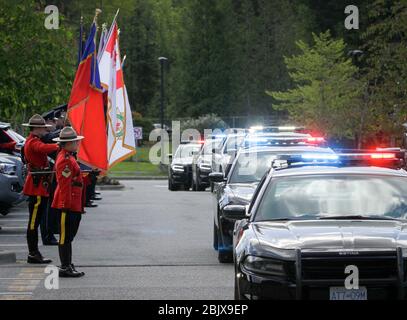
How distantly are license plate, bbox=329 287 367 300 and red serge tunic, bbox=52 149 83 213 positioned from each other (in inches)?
213

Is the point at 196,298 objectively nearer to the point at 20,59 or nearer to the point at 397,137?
the point at 20,59

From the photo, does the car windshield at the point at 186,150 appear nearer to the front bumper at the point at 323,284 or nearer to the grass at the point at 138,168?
the grass at the point at 138,168

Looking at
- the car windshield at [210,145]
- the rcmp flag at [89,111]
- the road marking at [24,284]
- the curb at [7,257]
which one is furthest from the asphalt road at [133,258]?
the car windshield at [210,145]

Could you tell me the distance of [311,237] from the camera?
29.6ft

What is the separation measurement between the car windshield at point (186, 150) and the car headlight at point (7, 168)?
17120 millimetres

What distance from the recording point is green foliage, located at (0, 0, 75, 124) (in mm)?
27531

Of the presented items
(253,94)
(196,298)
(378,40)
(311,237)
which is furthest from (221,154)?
(253,94)

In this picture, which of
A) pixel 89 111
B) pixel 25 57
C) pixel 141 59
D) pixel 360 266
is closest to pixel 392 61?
pixel 25 57

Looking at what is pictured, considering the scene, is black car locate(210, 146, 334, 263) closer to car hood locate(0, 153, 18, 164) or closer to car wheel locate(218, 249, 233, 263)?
car wheel locate(218, 249, 233, 263)

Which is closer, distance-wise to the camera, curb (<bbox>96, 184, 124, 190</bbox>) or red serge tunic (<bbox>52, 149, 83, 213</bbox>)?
red serge tunic (<bbox>52, 149, 83, 213</bbox>)

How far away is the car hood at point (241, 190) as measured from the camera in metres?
14.6

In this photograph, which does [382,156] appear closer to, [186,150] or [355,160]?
[355,160]

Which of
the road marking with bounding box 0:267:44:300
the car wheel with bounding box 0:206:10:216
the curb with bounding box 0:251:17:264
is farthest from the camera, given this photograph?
the car wheel with bounding box 0:206:10:216

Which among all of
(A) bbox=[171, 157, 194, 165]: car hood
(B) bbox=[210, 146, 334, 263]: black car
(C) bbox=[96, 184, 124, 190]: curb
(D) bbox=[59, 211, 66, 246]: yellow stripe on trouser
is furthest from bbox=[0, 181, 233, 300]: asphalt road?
(C) bbox=[96, 184, 124, 190]: curb
